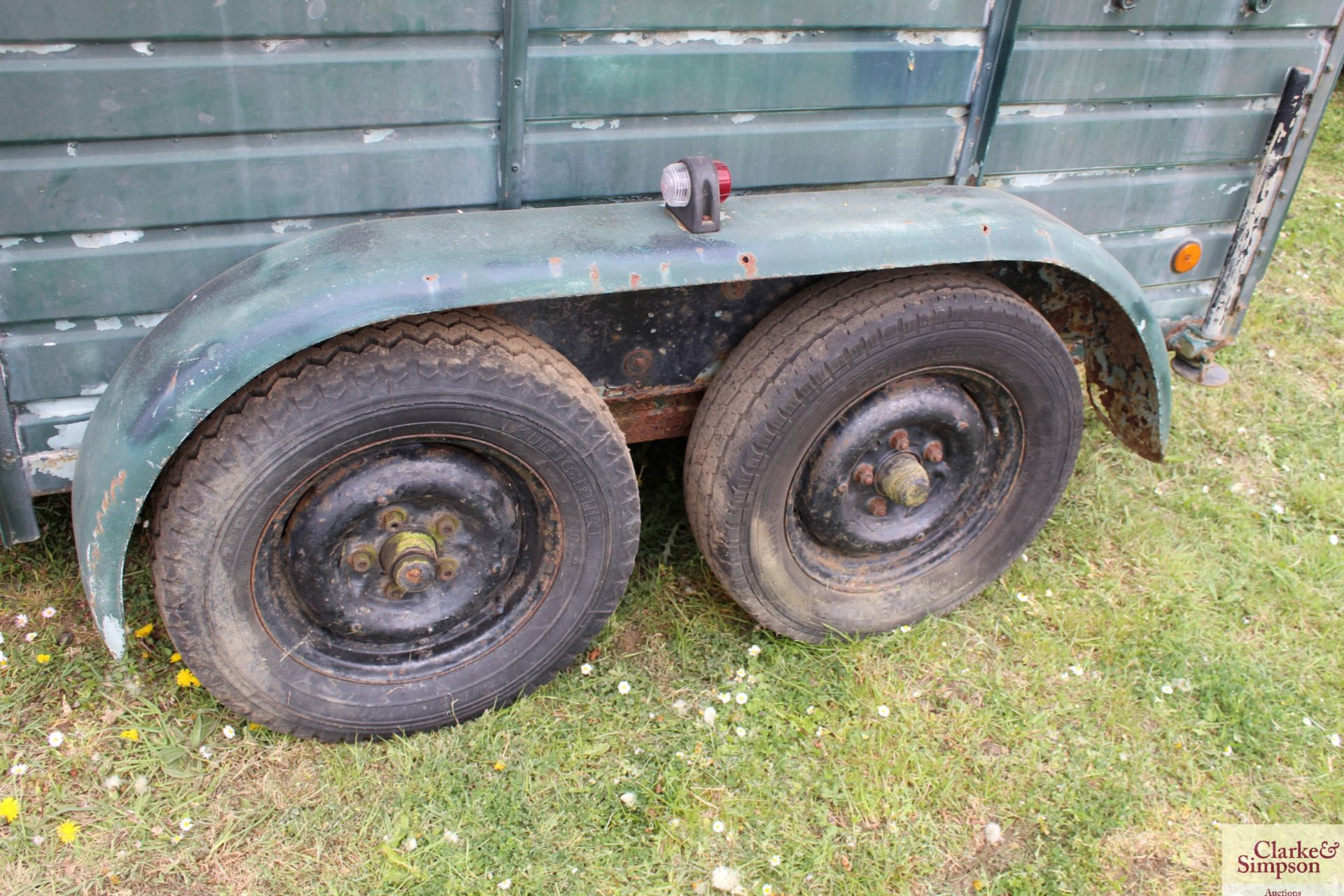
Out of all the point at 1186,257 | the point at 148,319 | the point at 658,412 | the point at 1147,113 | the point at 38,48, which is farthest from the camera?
the point at 1186,257

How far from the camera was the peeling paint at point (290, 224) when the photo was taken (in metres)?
2.29

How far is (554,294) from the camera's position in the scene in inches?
86.8

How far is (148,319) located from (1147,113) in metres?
2.53

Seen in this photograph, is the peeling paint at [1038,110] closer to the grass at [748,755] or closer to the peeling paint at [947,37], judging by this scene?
the peeling paint at [947,37]

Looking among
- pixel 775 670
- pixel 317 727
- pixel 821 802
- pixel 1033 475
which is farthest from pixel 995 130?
pixel 317 727

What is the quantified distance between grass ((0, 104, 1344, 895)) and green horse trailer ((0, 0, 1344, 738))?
0.53 ft

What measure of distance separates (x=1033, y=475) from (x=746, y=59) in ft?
4.61

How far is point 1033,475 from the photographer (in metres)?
3.06

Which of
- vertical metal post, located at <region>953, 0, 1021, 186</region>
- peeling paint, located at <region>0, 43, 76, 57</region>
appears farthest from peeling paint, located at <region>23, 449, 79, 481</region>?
vertical metal post, located at <region>953, 0, 1021, 186</region>

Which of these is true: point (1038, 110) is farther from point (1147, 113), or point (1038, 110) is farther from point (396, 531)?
point (396, 531)

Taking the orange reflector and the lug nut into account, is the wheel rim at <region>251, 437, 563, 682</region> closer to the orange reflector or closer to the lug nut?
the lug nut

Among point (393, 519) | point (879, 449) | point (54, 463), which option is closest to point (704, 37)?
point (879, 449)

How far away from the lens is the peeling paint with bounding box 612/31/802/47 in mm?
2330

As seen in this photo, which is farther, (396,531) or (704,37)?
(396,531)
